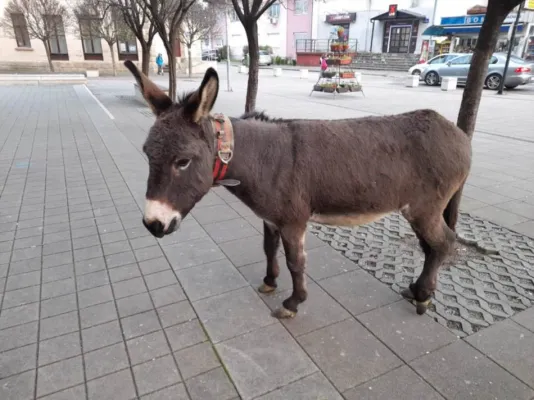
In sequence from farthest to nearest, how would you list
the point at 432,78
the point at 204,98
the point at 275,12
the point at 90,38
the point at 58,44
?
the point at 275,12
the point at 58,44
the point at 90,38
the point at 432,78
the point at 204,98

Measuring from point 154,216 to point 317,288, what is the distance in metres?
1.86

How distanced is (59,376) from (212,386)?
1.05 meters

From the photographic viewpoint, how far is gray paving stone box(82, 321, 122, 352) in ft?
9.15

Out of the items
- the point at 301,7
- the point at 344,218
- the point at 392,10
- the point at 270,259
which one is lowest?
the point at 270,259

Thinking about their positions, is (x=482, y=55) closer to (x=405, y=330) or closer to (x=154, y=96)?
(x=405, y=330)

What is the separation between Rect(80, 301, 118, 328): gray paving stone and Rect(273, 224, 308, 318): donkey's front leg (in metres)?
1.39

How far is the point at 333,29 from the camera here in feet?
144

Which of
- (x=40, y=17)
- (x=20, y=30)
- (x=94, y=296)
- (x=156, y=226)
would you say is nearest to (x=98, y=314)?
(x=94, y=296)

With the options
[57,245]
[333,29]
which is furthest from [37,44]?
[57,245]

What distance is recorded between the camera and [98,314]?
3121 millimetres

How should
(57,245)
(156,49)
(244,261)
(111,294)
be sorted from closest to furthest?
(111,294) < (244,261) < (57,245) < (156,49)

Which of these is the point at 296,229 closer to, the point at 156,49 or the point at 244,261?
the point at 244,261

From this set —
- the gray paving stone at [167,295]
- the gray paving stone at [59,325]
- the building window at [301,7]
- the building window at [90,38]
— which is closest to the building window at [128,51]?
the building window at [90,38]

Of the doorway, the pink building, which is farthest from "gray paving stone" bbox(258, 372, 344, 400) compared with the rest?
the pink building
